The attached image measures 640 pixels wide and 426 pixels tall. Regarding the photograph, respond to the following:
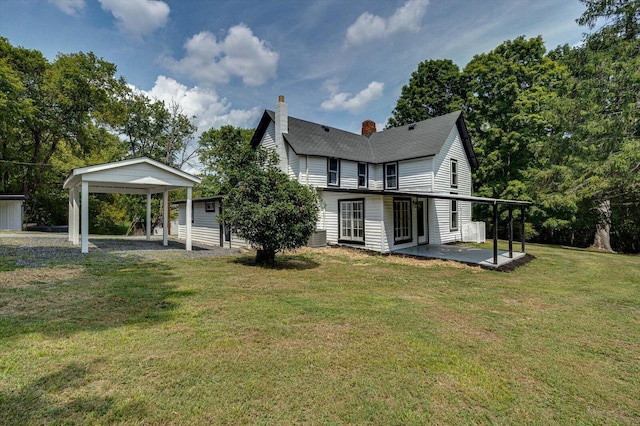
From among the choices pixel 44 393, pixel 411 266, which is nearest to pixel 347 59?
pixel 411 266

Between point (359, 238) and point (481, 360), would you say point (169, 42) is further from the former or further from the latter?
point (481, 360)

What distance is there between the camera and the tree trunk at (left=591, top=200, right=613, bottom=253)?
679 inches

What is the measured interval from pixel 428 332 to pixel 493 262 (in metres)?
7.21

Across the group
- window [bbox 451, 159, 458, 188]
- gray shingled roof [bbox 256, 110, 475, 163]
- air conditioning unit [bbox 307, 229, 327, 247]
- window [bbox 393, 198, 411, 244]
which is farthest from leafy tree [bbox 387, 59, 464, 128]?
air conditioning unit [bbox 307, 229, 327, 247]

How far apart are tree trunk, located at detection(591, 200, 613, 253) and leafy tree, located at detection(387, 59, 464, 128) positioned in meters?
13.2

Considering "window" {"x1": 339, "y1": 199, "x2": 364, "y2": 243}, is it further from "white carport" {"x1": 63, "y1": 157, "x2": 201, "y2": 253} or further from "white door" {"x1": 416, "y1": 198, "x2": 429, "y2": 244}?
"white carport" {"x1": 63, "y1": 157, "x2": 201, "y2": 253}

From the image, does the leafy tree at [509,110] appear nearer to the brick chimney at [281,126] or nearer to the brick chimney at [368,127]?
the brick chimney at [368,127]

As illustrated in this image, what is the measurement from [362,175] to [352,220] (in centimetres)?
508

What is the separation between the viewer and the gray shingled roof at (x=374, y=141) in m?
16.4

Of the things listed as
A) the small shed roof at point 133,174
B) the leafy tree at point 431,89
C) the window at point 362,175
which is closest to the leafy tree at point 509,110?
the leafy tree at point 431,89

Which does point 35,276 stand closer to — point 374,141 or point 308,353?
point 308,353

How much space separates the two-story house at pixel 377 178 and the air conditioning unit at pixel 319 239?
0.43 meters

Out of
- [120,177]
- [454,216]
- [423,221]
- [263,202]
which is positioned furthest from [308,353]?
[454,216]

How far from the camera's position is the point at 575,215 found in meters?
18.5
